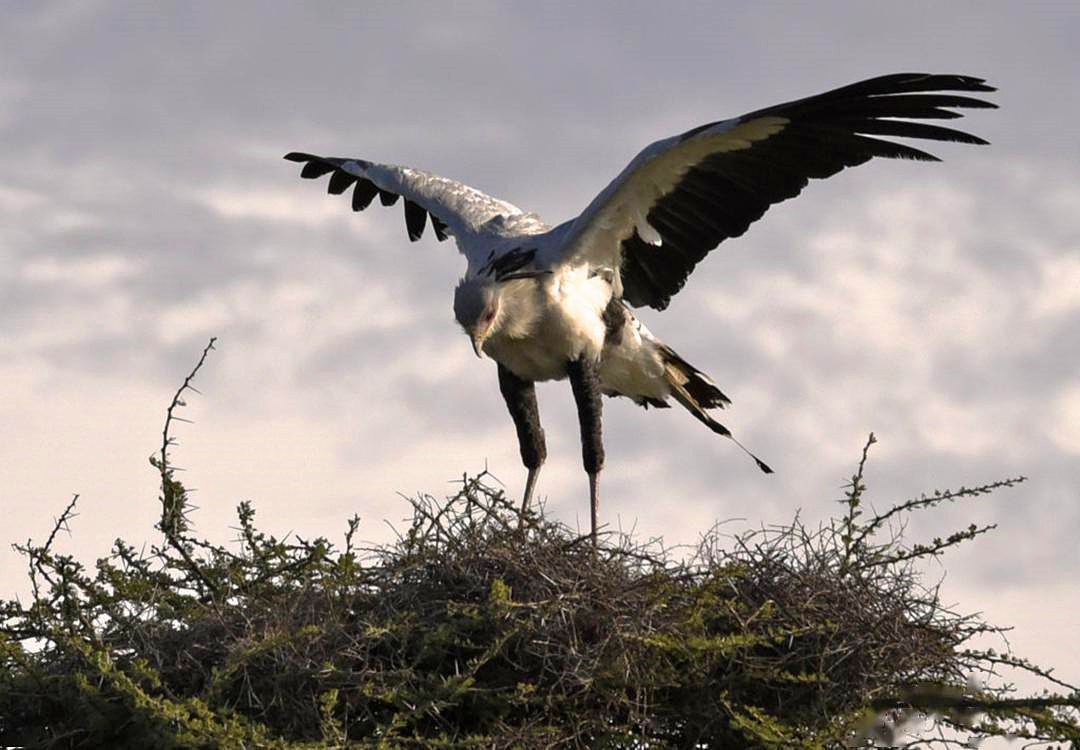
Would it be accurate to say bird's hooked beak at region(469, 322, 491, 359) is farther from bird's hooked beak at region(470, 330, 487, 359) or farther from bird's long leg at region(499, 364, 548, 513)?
bird's long leg at region(499, 364, 548, 513)

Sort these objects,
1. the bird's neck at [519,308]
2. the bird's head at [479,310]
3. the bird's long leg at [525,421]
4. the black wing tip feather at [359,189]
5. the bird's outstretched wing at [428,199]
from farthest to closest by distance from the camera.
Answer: the black wing tip feather at [359,189], the bird's outstretched wing at [428,199], the bird's long leg at [525,421], the bird's neck at [519,308], the bird's head at [479,310]

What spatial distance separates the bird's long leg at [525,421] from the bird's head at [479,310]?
17.4 inches

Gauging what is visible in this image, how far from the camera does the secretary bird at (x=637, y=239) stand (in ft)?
20.3

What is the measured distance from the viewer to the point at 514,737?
461 centimetres

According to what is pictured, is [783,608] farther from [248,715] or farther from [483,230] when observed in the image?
[483,230]

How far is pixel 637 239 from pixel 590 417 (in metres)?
0.84

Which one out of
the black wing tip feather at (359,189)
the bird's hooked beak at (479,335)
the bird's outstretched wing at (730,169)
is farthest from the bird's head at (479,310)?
the black wing tip feather at (359,189)

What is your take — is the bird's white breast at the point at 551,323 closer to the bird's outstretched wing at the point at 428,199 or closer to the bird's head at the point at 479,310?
the bird's head at the point at 479,310

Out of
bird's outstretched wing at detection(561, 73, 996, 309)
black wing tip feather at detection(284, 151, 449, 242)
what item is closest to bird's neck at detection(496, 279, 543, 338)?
bird's outstretched wing at detection(561, 73, 996, 309)

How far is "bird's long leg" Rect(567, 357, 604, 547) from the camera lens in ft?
22.2

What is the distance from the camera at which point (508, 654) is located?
4.88 metres

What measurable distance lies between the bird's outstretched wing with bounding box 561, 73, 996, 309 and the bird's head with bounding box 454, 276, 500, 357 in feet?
1.28

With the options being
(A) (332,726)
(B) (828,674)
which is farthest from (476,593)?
(B) (828,674)

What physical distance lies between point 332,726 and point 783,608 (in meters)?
1.61
